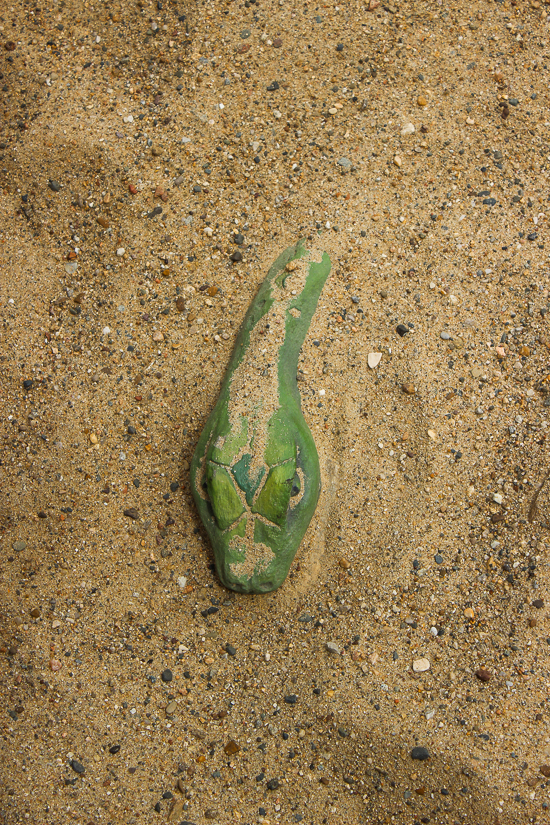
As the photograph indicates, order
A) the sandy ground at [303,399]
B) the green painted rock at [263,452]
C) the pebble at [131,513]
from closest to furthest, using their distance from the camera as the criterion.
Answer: the green painted rock at [263,452], the sandy ground at [303,399], the pebble at [131,513]

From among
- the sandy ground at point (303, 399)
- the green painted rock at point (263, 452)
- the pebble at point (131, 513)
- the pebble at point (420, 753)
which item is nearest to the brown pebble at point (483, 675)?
the sandy ground at point (303, 399)

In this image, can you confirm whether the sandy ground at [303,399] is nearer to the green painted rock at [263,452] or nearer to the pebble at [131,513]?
the pebble at [131,513]

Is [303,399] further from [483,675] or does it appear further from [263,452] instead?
[483,675]

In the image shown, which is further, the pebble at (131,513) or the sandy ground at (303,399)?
the pebble at (131,513)

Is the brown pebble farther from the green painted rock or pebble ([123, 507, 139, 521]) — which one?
pebble ([123, 507, 139, 521])

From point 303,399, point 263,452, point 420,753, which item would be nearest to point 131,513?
point 263,452

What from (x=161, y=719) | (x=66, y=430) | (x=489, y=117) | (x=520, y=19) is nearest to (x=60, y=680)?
(x=161, y=719)

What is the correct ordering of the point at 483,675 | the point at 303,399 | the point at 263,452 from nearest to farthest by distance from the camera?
the point at 263,452, the point at 483,675, the point at 303,399

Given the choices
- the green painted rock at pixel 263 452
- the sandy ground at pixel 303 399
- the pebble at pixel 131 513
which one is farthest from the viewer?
the pebble at pixel 131 513
